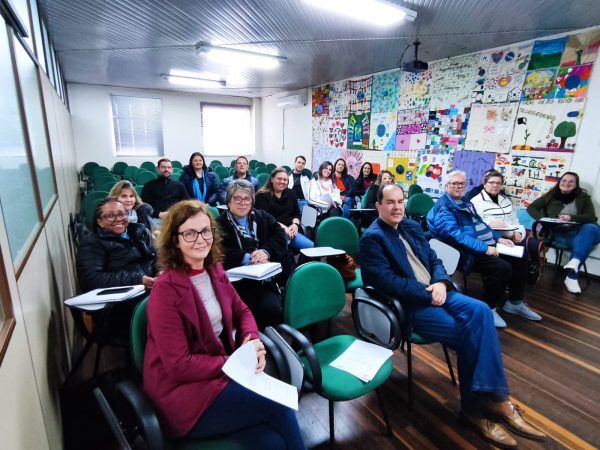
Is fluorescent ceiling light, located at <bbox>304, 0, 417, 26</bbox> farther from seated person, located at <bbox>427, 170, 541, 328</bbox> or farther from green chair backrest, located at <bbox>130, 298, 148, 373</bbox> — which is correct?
green chair backrest, located at <bbox>130, 298, 148, 373</bbox>

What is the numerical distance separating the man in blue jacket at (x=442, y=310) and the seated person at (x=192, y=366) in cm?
89

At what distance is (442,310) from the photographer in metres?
1.83

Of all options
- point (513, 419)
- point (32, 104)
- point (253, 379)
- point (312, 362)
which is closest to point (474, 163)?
point (513, 419)

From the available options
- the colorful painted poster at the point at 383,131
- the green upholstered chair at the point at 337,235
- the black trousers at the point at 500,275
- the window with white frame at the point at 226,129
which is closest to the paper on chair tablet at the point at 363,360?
the green upholstered chair at the point at 337,235

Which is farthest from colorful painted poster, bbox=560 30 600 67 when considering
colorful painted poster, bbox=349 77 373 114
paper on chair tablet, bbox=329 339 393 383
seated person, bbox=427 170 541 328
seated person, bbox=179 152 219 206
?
seated person, bbox=179 152 219 206

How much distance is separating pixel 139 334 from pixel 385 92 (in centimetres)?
585

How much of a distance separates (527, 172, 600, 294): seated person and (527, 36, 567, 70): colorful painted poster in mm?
1345

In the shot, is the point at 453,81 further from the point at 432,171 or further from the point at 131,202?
the point at 131,202

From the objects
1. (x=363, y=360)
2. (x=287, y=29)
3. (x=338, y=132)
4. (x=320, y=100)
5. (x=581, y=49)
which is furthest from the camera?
(x=320, y=100)

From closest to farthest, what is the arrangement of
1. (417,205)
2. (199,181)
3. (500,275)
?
(500,275) < (417,205) < (199,181)

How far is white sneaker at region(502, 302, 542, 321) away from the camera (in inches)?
114

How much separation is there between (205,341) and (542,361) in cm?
239

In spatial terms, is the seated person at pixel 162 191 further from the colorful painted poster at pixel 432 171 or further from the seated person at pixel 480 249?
the colorful painted poster at pixel 432 171

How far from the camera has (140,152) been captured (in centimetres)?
871
